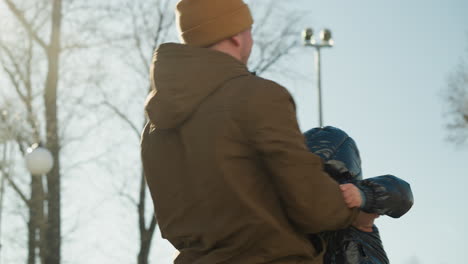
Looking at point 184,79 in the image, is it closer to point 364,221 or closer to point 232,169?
point 232,169

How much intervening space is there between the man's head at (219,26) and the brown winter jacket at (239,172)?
0.11 m

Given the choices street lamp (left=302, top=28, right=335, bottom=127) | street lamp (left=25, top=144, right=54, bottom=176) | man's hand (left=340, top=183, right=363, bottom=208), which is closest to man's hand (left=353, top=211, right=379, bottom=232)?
man's hand (left=340, top=183, right=363, bottom=208)

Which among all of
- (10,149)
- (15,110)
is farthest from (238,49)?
(10,149)

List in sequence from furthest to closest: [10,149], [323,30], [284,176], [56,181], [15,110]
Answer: [323,30] → [10,149] → [15,110] → [56,181] → [284,176]

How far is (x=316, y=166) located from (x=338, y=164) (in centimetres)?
26

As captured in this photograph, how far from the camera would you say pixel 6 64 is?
17.6 meters

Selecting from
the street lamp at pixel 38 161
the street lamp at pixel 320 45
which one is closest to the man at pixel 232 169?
the street lamp at pixel 38 161

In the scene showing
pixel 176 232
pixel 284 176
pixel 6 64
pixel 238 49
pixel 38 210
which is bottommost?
pixel 38 210

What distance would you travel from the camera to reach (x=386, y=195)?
8.71 ft

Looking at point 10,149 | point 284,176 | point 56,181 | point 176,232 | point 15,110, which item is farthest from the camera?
point 10,149

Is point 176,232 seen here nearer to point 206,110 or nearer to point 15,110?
point 206,110

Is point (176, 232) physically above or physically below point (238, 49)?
below

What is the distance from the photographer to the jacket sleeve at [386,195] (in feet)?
8.61

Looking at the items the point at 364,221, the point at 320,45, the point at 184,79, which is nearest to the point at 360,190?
the point at 364,221
